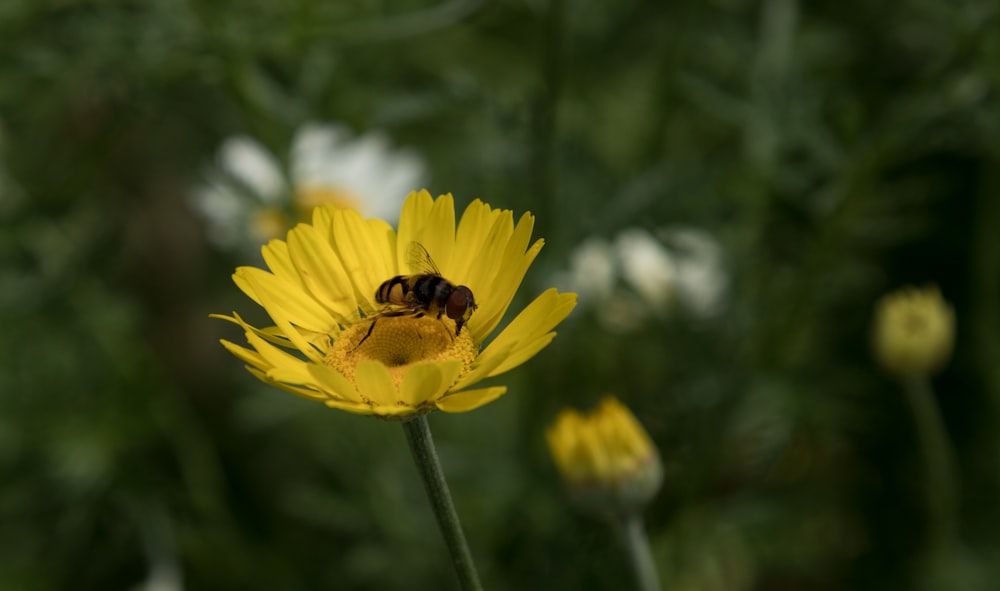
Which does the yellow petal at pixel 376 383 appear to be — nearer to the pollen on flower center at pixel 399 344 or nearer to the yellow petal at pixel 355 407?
the yellow petal at pixel 355 407

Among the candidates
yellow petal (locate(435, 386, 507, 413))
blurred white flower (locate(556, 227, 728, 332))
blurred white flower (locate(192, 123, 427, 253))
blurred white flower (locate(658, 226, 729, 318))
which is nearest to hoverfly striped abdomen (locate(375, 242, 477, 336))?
yellow petal (locate(435, 386, 507, 413))

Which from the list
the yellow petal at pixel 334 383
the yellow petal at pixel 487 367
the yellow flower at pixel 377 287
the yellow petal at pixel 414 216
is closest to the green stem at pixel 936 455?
the yellow flower at pixel 377 287

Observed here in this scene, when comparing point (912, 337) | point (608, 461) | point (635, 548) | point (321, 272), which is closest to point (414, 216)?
point (321, 272)

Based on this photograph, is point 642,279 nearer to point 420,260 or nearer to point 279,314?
point 420,260

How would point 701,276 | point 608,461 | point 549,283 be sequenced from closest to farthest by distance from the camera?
1. point 608,461
2. point 549,283
3. point 701,276

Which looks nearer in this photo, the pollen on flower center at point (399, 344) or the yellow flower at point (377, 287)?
the yellow flower at point (377, 287)

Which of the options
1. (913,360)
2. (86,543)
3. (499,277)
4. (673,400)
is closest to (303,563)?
(86,543)

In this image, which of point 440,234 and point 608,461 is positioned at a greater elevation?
point 440,234

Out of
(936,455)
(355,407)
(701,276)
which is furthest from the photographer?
(701,276)
